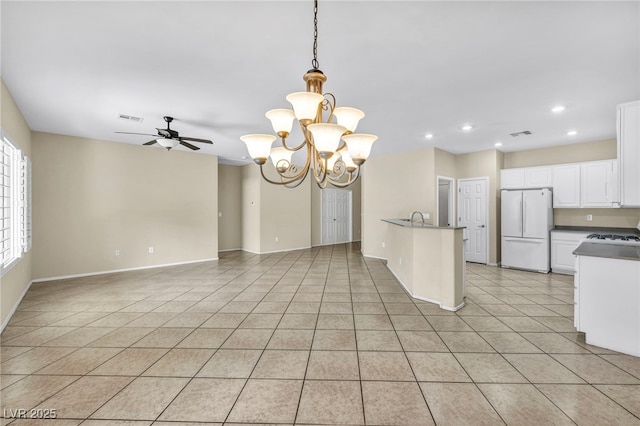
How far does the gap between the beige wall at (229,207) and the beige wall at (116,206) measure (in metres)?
1.26

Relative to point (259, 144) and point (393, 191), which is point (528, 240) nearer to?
point (393, 191)

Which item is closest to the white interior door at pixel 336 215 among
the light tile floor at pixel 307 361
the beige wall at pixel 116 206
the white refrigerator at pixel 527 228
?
the beige wall at pixel 116 206

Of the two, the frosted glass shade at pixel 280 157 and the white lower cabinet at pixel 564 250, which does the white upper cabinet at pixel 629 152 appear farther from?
the frosted glass shade at pixel 280 157

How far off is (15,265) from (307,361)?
4.02 metres

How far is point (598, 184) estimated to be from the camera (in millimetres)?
5055

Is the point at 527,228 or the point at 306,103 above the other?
the point at 306,103

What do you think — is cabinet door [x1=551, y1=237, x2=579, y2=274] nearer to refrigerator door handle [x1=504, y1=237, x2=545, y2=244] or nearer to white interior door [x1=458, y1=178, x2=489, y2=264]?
refrigerator door handle [x1=504, y1=237, x2=545, y2=244]

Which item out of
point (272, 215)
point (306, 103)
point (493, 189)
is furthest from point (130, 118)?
point (493, 189)

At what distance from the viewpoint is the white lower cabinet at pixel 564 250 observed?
5043 mm

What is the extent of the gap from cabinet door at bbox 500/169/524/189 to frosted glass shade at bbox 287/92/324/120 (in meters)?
5.85

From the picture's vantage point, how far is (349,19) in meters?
1.97

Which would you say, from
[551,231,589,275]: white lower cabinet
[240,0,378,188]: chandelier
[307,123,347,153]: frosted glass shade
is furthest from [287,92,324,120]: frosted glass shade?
[551,231,589,275]: white lower cabinet

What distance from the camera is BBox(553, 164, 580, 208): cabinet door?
5289 mm

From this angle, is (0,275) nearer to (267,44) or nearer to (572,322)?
(267,44)
